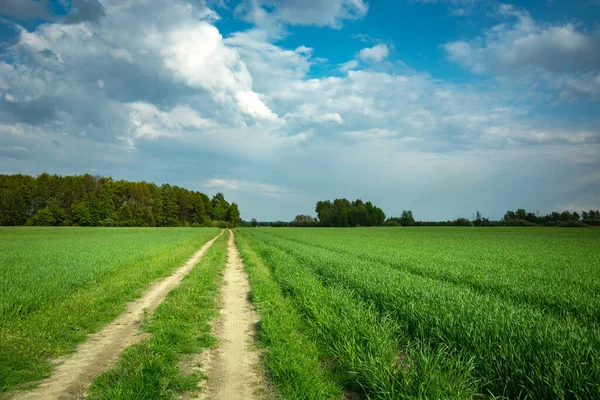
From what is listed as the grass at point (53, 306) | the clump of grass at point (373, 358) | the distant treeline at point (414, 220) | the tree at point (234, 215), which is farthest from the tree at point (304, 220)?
the clump of grass at point (373, 358)

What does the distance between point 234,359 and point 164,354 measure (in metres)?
1.21

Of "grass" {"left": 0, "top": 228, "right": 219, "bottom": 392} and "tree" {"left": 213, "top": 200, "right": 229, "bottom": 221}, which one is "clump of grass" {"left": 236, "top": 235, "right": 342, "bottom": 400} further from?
"tree" {"left": 213, "top": 200, "right": 229, "bottom": 221}

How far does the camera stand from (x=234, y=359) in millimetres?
5422

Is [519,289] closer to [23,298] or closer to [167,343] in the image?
[167,343]

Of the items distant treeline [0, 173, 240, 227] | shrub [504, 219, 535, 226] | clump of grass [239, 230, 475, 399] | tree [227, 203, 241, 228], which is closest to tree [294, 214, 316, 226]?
tree [227, 203, 241, 228]

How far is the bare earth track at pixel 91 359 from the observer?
14.1ft

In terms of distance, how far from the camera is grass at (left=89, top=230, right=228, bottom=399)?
421cm

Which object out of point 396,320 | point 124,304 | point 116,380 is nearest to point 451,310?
point 396,320

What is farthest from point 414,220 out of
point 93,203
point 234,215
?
point 93,203

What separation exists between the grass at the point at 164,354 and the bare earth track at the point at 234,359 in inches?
10.4

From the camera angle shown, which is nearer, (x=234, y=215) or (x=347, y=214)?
(x=234, y=215)

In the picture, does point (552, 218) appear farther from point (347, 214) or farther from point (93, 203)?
point (93, 203)

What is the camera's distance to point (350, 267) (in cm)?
1349

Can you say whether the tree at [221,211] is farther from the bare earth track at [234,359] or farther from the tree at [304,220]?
the bare earth track at [234,359]
